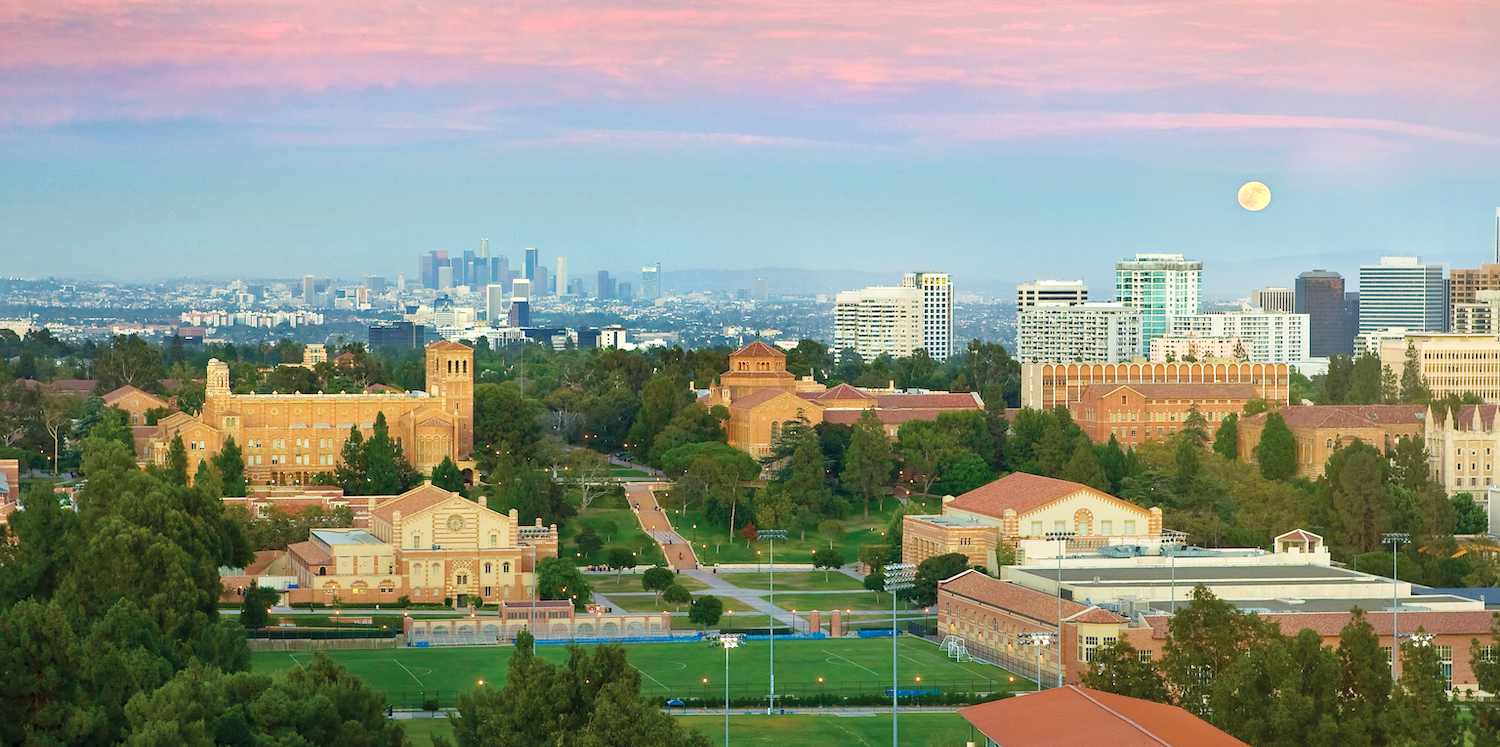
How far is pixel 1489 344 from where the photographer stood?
13950 cm

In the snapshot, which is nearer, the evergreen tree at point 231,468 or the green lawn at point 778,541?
the green lawn at point 778,541

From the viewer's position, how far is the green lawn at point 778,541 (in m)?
82.3

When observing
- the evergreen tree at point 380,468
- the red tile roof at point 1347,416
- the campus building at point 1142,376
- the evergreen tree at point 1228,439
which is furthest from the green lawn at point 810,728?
the campus building at point 1142,376

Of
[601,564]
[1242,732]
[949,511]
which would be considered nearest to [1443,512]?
[949,511]

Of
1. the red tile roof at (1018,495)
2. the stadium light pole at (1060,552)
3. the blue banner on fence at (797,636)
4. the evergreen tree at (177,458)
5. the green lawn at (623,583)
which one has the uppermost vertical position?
the evergreen tree at (177,458)

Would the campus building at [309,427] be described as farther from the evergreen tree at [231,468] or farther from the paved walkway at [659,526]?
the paved walkway at [659,526]

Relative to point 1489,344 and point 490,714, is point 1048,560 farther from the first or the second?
point 1489,344

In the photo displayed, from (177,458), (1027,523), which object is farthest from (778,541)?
(177,458)

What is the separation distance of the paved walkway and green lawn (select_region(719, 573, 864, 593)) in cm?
250

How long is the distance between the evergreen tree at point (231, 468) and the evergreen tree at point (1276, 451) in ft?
148

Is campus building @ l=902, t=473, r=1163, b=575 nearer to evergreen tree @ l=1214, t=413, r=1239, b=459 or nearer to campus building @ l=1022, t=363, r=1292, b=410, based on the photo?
evergreen tree @ l=1214, t=413, r=1239, b=459

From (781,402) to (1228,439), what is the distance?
21649mm

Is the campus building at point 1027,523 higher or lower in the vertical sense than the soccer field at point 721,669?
higher

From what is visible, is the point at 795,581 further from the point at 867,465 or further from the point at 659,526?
the point at 867,465
